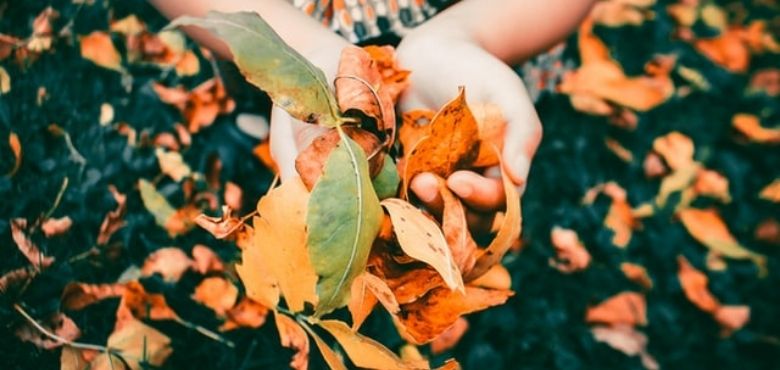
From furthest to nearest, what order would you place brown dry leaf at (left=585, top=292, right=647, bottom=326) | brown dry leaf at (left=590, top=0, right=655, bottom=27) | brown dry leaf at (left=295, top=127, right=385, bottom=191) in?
brown dry leaf at (left=590, top=0, right=655, bottom=27)
brown dry leaf at (left=585, top=292, right=647, bottom=326)
brown dry leaf at (left=295, top=127, right=385, bottom=191)

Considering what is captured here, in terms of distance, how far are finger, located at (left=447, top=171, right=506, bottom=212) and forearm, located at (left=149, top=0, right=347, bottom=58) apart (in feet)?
1.08

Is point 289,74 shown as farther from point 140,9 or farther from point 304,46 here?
point 140,9

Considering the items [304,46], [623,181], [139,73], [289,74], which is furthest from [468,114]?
[139,73]

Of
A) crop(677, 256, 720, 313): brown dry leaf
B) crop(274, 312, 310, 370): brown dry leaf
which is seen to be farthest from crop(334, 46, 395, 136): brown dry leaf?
crop(677, 256, 720, 313): brown dry leaf

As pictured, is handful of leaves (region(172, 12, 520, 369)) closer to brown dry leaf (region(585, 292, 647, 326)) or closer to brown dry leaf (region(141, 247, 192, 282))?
brown dry leaf (region(141, 247, 192, 282))

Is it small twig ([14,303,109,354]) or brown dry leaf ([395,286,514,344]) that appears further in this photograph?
small twig ([14,303,109,354])

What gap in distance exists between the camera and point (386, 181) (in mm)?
684

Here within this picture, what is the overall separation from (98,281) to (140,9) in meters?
0.67

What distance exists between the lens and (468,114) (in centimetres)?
66

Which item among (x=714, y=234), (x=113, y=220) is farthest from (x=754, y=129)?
(x=113, y=220)

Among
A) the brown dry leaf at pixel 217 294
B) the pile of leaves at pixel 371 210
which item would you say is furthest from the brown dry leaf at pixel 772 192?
the brown dry leaf at pixel 217 294

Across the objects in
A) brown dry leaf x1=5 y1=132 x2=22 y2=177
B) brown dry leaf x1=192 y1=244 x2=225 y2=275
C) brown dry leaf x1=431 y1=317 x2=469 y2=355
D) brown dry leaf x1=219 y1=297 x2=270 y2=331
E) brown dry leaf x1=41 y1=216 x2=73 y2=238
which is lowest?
brown dry leaf x1=431 y1=317 x2=469 y2=355

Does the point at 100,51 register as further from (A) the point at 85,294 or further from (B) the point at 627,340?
(B) the point at 627,340

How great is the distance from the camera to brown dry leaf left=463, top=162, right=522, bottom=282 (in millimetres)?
657
